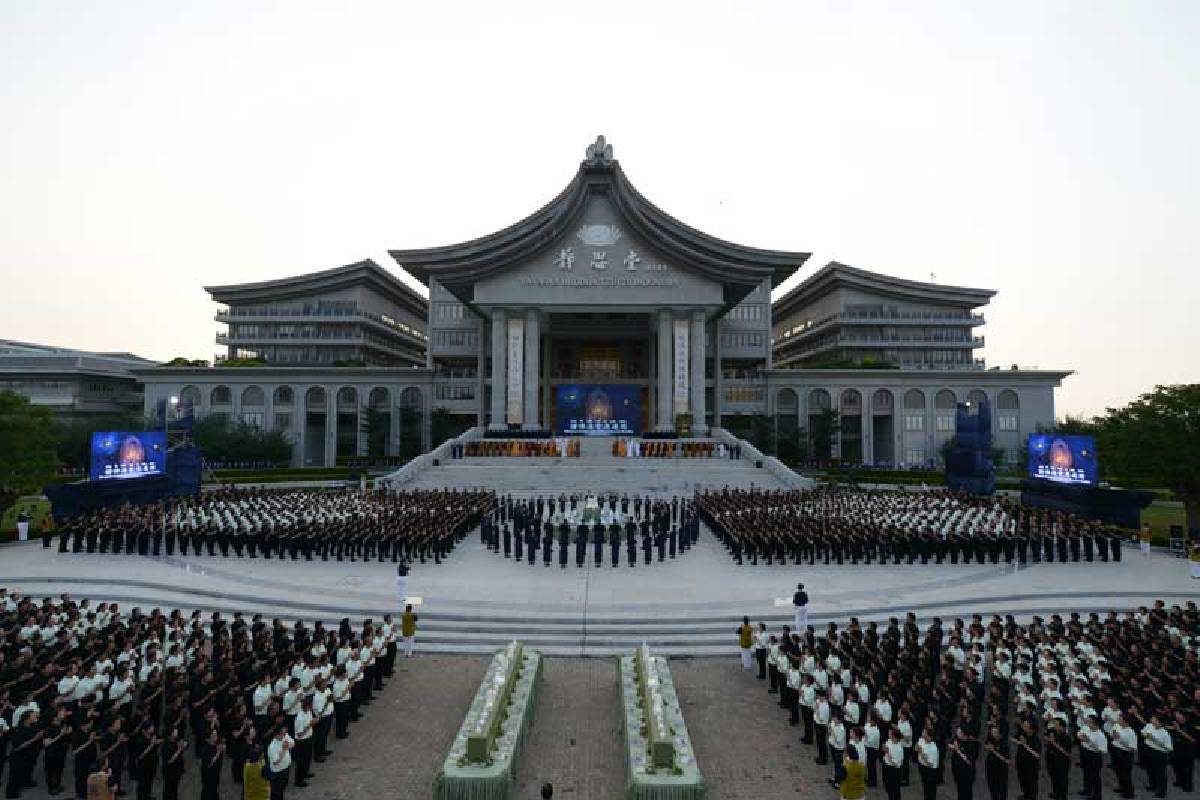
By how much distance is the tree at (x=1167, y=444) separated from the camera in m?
23.1

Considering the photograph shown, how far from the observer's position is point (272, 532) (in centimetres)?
2033

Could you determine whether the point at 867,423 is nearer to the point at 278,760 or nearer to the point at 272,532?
the point at 272,532

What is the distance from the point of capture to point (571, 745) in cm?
922

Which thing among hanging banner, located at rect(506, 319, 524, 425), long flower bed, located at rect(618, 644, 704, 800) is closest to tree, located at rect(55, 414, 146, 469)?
hanging banner, located at rect(506, 319, 524, 425)

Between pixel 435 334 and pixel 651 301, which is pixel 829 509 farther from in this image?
pixel 435 334

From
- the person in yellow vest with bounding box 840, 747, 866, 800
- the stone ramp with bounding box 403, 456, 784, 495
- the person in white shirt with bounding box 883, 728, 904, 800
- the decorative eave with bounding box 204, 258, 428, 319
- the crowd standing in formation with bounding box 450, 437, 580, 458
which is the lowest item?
the person in white shirt with bounding box 883, 728, 904, 800

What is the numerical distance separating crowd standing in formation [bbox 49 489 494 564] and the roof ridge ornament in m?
32.9

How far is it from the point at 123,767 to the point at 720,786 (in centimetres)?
736

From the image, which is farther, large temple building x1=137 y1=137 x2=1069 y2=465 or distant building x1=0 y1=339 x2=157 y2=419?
distant building x1=0 y1=339 x2=157 y2=419

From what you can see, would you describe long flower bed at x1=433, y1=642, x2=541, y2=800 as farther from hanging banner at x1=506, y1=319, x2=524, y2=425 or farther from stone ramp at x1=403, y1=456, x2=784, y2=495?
hanging banner at x1=506, y1=319, x2=524, y2=425

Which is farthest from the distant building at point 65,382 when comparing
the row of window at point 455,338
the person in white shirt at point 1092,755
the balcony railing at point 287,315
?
the person in white shirt at point 1092,755

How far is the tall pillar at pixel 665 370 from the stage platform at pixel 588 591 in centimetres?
2722

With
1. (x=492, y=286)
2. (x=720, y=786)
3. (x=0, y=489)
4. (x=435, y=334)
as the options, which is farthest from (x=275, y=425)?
(x=720, y=786)

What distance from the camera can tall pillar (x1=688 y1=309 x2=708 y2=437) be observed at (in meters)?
47.2
